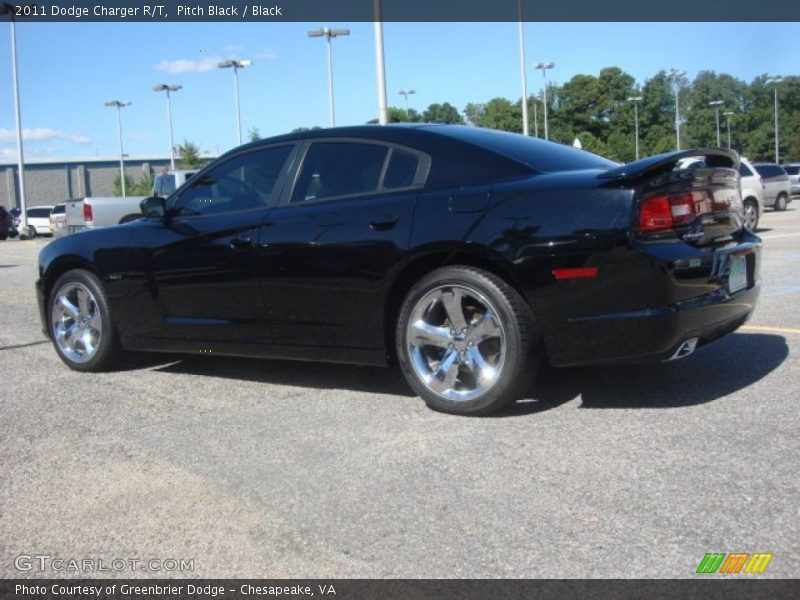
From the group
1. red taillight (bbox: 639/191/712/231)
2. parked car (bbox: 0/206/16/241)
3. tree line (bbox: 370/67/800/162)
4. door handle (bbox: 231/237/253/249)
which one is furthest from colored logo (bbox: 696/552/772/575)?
tree line (bbox: 370/67/800/162)

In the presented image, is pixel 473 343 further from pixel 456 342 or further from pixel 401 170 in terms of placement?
pixel 401 170

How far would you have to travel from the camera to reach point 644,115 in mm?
92375

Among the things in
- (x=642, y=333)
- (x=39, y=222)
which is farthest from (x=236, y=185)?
(x=39, y=222)

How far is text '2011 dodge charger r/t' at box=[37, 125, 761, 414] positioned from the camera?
12.5ft

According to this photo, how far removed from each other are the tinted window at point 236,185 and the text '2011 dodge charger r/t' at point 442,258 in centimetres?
1

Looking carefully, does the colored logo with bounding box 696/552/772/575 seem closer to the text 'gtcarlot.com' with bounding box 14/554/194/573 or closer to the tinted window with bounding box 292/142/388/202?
the text 'gtcarlot.com' with bounding box 14/554/194/573

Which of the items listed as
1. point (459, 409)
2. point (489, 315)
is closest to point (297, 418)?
point (459, 409)

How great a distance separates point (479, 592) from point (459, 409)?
175 cm

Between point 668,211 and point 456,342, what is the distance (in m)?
1.20

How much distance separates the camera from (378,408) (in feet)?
14.9

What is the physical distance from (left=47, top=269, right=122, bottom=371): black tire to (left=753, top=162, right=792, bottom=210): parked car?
23913mm

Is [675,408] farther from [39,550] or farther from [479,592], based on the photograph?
[39,550]

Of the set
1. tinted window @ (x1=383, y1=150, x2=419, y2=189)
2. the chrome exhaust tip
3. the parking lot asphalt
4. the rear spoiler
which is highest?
tinted window @ (x1=383, y1=150, x2=419, y2=189)

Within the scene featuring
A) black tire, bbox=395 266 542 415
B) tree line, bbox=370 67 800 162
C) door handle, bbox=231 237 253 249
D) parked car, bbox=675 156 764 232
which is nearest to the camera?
black tire, bbox=395 266 542 415
